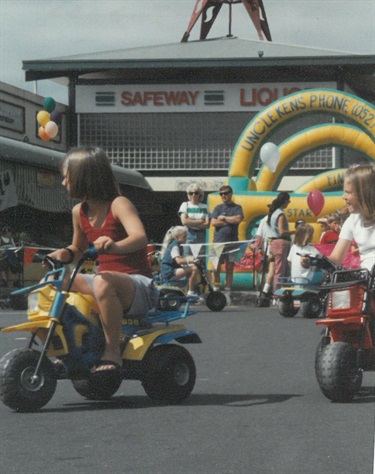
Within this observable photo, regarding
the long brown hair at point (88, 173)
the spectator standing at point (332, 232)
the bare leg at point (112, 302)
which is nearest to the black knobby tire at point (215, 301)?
the spectator standing at point (332, 232)

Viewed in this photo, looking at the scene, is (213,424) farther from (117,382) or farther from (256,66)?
(256,66)

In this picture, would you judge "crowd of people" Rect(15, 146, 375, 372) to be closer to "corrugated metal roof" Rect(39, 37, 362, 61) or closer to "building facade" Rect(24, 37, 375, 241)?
"corrugated metal roof" Rect(39, 37, 362, 61)

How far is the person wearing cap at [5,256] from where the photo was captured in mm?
16031

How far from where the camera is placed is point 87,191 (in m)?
5.64

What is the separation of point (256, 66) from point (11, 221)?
11.7 metres

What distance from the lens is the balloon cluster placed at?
78.1 ft

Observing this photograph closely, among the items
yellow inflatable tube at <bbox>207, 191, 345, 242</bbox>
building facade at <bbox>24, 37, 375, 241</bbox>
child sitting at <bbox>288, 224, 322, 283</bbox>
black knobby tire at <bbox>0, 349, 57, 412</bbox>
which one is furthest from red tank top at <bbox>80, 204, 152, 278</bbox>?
building facade at <bbox>24, 37, 375, 241</bbox>

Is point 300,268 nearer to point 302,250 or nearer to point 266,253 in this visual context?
point 302,250

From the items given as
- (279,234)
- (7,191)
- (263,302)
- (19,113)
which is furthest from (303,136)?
(19,113)

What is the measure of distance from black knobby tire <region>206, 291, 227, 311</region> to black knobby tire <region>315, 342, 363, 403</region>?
7.71 metres

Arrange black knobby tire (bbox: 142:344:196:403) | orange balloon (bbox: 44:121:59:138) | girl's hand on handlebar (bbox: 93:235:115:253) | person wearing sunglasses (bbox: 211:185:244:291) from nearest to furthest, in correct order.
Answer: girl's hand on handlebar (bbox: 93:235:115:253) < black knobby tire (bbox: 142:344:196:403) < person wearing sunglasses (bbox: 211:185:244:291) < orange balloon (bbox: 44:121:59:138)

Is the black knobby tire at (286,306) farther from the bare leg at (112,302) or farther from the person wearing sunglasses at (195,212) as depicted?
the bare leg at (112,302)

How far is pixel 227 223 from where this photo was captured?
1530cm

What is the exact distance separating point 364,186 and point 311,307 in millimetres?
6912
